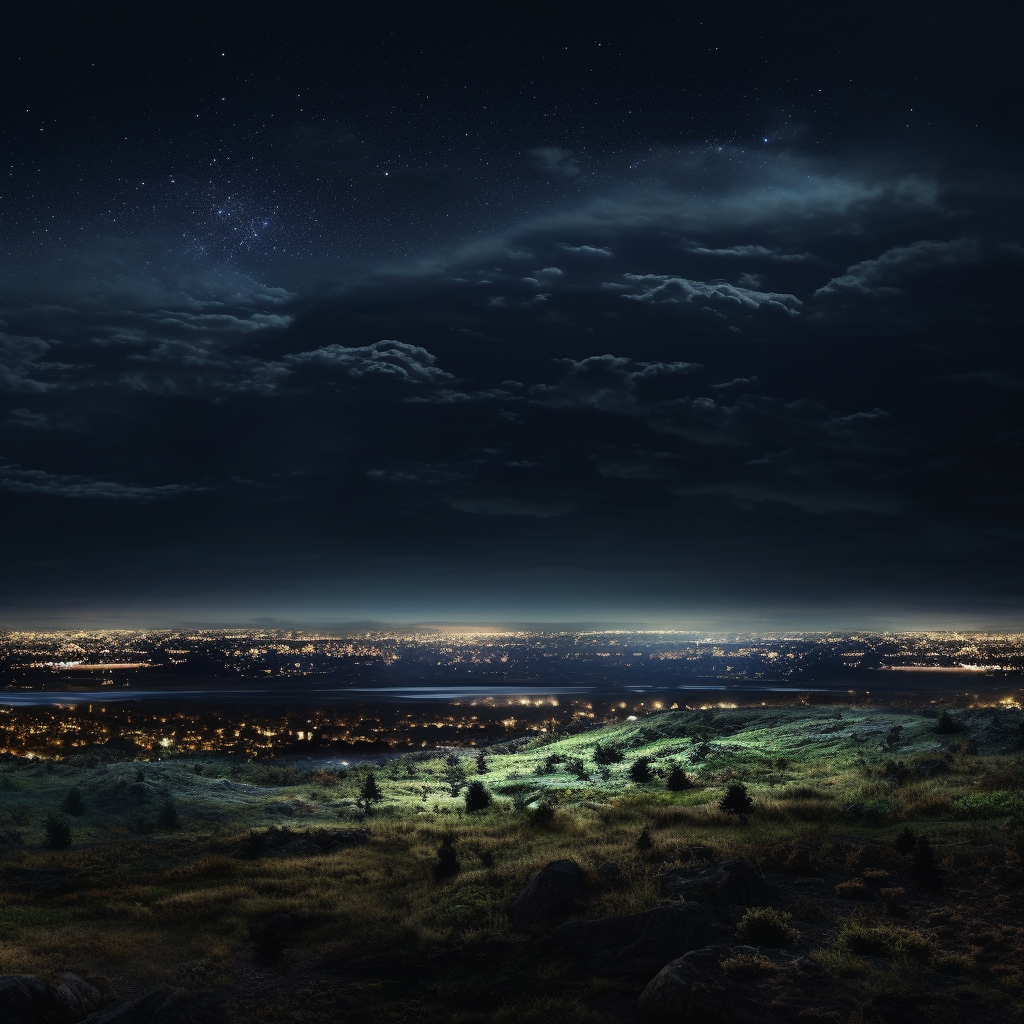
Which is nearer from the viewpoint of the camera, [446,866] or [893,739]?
[446,866]

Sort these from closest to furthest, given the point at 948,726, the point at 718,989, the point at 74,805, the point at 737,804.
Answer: the point at 718,989, the point at 737,804, the point at 74,805, the point at 948,726

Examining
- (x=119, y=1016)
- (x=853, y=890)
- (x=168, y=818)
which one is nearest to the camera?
(x=119, y=1016)

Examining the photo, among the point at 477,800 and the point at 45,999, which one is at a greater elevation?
the point at 45,999

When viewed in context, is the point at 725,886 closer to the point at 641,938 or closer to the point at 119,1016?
the point at 641,938

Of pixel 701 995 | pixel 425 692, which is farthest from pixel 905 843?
pixel 425 692

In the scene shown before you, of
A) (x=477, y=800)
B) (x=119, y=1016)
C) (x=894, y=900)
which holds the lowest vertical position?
(x=477, y=800)

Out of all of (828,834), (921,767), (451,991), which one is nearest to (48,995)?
(451,991)

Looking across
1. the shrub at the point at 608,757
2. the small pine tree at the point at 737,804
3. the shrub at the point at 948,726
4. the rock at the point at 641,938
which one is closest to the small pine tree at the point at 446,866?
the rock at the point at 641,938
